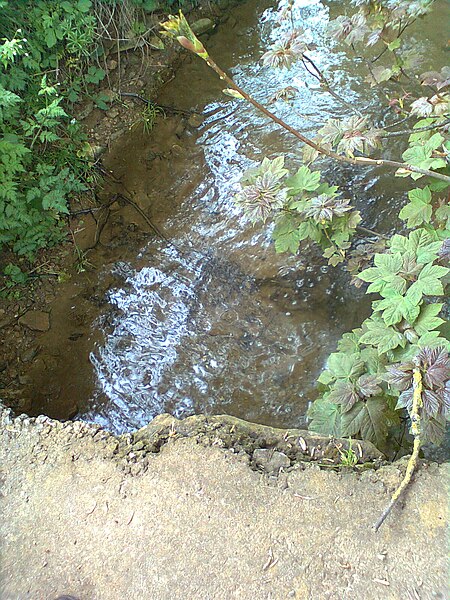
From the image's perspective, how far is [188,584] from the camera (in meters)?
1.65

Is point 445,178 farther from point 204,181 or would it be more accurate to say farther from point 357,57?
point 357,57

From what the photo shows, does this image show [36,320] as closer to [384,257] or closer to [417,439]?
[384,257]

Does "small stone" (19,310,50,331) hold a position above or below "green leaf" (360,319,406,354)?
above

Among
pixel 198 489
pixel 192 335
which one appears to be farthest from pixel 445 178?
pixel 192 335

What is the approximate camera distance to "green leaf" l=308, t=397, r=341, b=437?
225cm

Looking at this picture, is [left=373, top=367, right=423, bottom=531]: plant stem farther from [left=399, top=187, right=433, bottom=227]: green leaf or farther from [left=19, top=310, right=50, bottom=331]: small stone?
[left=19, top=310, right=50, bottom=331]: small stone

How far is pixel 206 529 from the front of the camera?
1755 mm

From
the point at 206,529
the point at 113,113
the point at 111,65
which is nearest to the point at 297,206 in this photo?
the point at 206,529

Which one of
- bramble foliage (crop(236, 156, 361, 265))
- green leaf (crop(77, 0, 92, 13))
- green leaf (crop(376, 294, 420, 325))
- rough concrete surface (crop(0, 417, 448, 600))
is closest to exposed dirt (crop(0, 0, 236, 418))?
green leaf (crop(77, 0, 92, 13))

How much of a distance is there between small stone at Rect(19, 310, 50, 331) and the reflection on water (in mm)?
413

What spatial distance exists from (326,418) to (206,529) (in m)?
0.82

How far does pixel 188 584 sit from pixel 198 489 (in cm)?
32

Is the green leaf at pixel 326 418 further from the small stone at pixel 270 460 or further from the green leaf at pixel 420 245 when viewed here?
the green leaf at pixel 420 245

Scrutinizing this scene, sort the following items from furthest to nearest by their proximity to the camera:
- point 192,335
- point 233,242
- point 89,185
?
1. point 89,185
2. point 233,242
3. point 192,335
